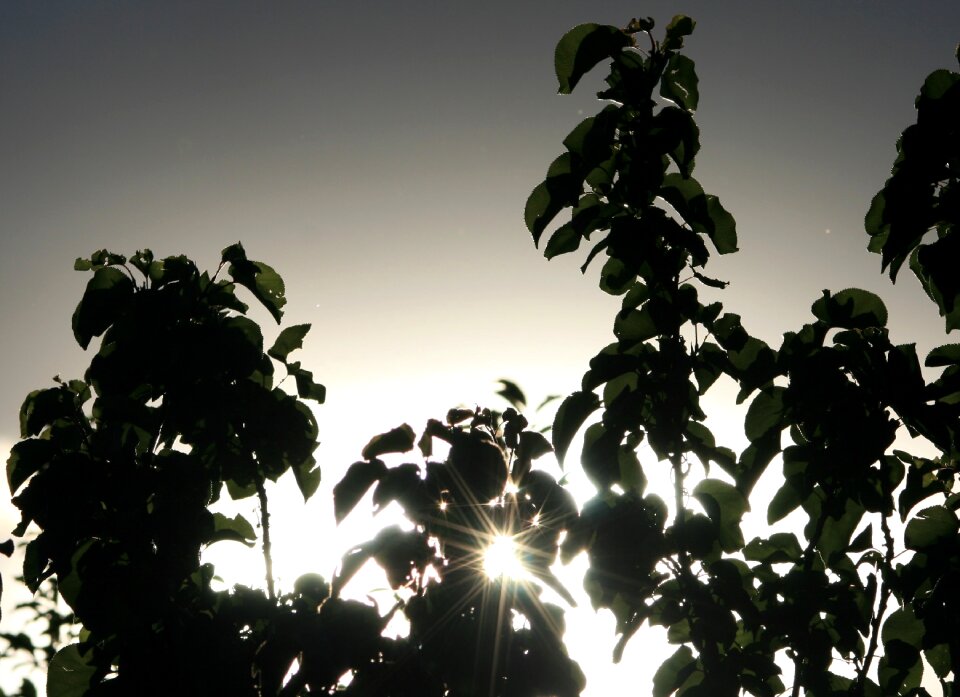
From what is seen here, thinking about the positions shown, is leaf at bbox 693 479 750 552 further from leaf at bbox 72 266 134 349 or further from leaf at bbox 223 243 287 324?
leaf at bbox 72 266 134 349

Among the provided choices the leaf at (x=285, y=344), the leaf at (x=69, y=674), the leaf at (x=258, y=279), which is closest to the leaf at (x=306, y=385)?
the leaf at (x=285, y=344)

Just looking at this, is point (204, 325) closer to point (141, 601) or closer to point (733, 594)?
point (141, 601)

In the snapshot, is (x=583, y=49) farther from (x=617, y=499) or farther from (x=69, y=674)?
(x=69, y=674)

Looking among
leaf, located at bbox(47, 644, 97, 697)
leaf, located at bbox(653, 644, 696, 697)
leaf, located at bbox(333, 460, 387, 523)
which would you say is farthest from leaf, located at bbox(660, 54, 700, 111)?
leaf, located at bbox(47, 644, 97, 697)

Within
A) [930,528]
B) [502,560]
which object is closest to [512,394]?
[502,560]

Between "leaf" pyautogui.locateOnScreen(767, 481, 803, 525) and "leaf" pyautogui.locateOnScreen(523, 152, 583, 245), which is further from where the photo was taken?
"leaf" pyautogui.locateOnScreen(767, 481, 803, 525)

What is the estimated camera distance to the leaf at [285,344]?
388 cm

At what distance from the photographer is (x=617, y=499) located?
Result: 259 cm

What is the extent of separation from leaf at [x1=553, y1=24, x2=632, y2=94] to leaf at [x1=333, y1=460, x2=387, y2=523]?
4.42ft

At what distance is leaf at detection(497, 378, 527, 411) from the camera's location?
2383 millimetres

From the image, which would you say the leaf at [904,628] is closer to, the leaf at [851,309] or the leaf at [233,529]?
the leaf at [851,309]

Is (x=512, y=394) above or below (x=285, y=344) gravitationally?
below

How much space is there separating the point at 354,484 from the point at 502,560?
0.46 m

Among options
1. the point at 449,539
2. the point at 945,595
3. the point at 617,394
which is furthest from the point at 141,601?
the point at 945,595
